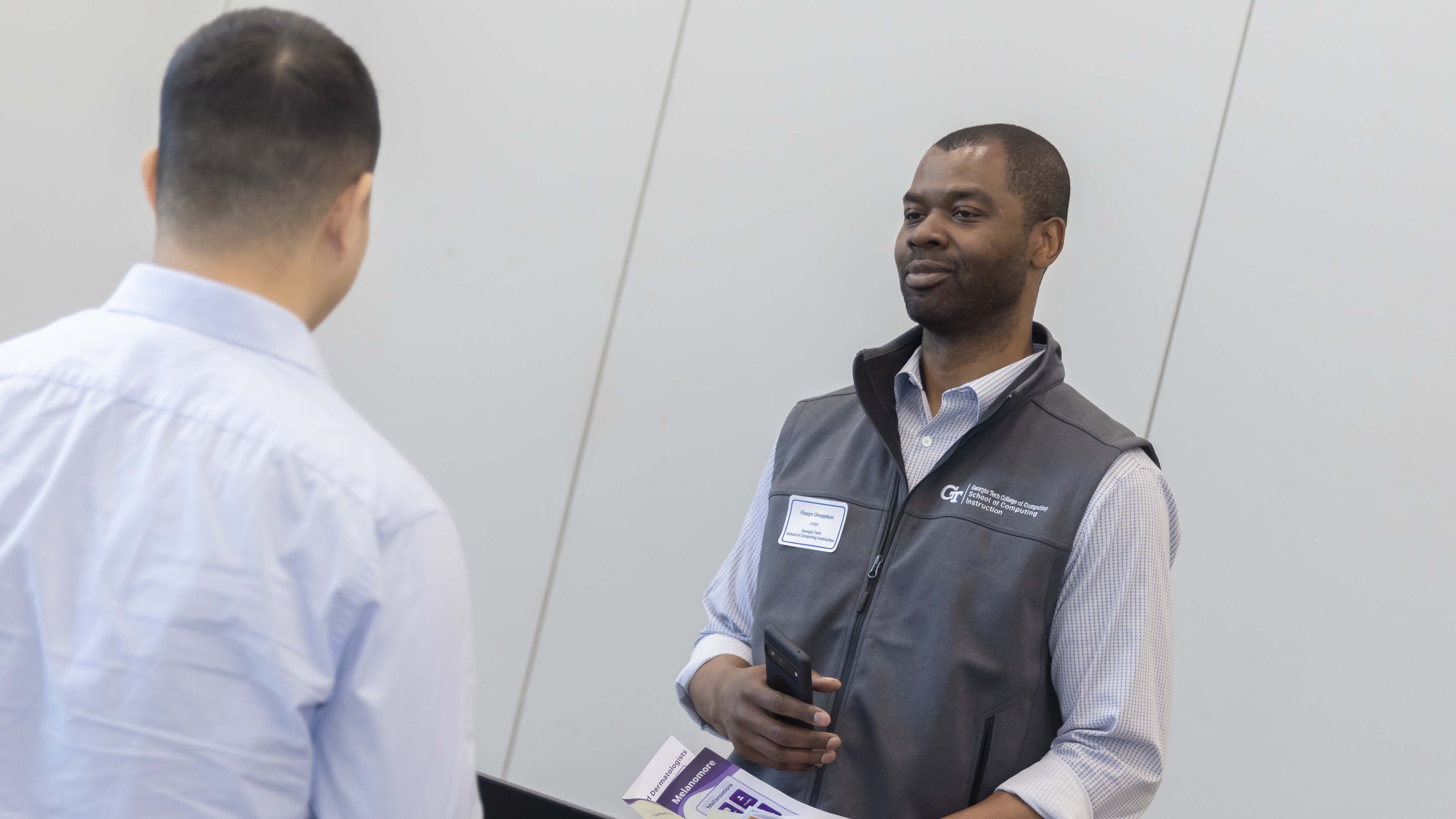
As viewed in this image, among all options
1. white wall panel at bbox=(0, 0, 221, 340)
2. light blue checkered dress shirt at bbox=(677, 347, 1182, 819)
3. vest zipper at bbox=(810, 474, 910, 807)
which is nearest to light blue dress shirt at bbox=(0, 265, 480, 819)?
vest zipper at bbox=(810, 474, 910, 807)

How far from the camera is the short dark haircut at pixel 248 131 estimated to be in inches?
36.4

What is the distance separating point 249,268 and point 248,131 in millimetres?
114

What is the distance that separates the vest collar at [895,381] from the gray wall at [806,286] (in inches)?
34.7

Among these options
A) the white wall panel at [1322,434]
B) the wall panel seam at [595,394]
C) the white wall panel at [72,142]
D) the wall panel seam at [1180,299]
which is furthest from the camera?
the white wall panel at [72,142]

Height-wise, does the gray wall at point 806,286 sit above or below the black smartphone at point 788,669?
above

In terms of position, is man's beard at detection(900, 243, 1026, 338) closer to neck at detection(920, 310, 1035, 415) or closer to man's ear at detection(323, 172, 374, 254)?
neck at detection(920, 310, 1035, 415)

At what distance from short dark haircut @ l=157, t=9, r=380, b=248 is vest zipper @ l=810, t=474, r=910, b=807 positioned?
0.93 metres

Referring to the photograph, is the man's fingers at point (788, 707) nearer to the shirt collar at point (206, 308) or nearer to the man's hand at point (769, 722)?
the man's hand at point (769, 722)

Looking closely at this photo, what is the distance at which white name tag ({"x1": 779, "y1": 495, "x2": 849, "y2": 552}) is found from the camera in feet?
5.48

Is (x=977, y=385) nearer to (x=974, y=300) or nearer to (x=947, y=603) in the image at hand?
(x=974, y=300)

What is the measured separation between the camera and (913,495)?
5.31 ft

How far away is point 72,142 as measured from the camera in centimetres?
313

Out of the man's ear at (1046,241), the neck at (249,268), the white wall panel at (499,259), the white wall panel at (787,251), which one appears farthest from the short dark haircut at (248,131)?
the white wall panel at (499,259)

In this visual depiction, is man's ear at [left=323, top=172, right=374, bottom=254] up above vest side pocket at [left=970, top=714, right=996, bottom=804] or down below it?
above
